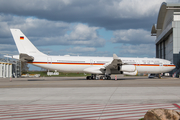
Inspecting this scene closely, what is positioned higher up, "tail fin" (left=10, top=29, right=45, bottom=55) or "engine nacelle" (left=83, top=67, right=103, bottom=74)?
"tail fin" (left=10, top=29, right=45, bottom=55)

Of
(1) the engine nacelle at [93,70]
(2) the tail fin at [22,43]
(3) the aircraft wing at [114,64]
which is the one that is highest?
(2) the tail fin at [22,43]

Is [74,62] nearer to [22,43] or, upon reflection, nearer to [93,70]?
[93,70]

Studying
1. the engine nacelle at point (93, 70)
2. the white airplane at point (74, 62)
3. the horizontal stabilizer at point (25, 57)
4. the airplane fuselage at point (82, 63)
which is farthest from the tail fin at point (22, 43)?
the engine nacelle at point (93, 70)

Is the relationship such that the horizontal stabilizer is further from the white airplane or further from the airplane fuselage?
the airplane fuselage

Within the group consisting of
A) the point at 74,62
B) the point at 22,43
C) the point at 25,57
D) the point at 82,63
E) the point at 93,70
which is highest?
the point at 22,43

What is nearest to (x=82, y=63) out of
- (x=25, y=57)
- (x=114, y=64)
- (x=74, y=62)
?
(x=74, y=62)

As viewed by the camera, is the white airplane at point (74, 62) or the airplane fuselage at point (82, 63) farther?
the airplane fuselage at point (82, 63)

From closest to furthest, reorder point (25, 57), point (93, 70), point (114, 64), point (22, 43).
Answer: point (25, 57) → point (22, 43) → point (114, 64) → point (93, 70)

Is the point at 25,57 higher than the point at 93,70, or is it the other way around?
the point at 25,57

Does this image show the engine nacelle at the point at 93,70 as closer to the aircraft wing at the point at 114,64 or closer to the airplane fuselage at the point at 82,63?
the airplane fuselage at the point at 82,63

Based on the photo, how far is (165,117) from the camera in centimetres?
497

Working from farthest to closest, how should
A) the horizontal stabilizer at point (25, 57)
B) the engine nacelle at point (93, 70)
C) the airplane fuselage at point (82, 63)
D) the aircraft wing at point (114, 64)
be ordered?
the engine nacelle at point (93, 70)
the airplane fuselage at point (82, 63)
the aircraft wing at point (114, 64)
the horizontal stabilizer at point (25, 57)

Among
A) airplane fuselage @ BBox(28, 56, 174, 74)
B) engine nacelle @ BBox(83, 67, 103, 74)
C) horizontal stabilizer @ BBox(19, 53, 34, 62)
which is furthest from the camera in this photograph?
engine nacelle @ BBox(83, 67, 103, 74)

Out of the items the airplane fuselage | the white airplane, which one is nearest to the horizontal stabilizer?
the white airplane
